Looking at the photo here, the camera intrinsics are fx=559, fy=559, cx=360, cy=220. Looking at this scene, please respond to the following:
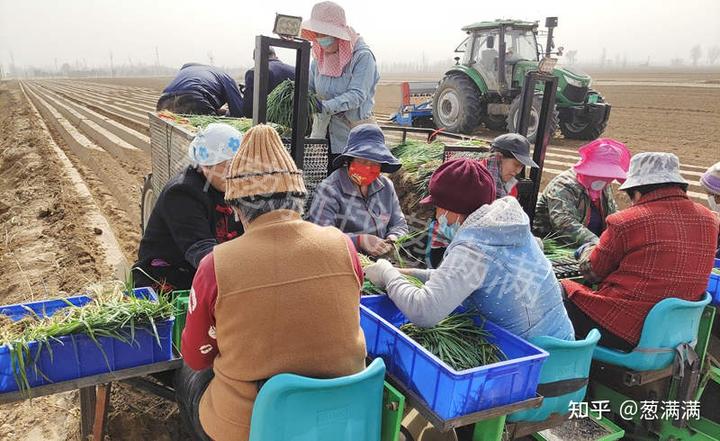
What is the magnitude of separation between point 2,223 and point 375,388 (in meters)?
7.46

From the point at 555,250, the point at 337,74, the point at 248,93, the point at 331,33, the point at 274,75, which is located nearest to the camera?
the point at 555,250

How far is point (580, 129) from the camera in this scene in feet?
46.2

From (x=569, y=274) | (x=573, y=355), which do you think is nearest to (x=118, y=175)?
(x=569, y=274)

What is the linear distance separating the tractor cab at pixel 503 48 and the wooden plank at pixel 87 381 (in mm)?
12035

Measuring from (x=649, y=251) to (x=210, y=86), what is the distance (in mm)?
4163

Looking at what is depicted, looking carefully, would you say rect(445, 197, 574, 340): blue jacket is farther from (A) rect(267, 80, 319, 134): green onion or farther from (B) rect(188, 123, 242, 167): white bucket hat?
(A) rect(267, 80, 319, 134): green onion

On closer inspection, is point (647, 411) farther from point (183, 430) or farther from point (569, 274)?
point (183, 430)

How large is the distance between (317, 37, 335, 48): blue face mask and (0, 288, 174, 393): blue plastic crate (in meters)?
2.36

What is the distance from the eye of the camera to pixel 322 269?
1728 mm

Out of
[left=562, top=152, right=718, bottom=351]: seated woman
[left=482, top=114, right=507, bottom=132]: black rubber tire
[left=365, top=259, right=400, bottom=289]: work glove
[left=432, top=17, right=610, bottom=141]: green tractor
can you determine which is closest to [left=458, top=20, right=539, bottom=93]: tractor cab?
[left=432, top=17, right=610, bottom=141]: green tractor

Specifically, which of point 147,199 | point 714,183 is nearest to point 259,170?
point 714,183

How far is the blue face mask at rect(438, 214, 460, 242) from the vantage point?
2.45 metres

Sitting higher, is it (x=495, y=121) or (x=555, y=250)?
(x=495, y=121)

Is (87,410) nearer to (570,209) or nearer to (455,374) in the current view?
(455,374)
